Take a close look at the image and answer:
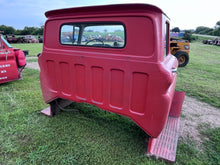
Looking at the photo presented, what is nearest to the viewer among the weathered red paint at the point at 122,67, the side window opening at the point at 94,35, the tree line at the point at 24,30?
the weathered red paint at the point at 122,67

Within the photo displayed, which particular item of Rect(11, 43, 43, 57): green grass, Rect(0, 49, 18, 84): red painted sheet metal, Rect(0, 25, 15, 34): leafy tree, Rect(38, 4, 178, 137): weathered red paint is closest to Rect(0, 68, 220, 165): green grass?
Rect(38, 4, 178, 137): weathered red paint

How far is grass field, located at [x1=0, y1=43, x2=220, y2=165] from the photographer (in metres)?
2.04

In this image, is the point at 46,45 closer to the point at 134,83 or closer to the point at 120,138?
the point at 134,83

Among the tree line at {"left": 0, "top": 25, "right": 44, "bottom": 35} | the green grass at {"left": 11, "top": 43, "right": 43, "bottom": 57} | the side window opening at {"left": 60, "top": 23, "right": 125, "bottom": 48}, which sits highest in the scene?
the tree line at {"left": 0, "top": 25, "right": 44, "bottom": 35}

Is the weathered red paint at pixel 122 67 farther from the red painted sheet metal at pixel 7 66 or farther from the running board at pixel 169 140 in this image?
the red painted sheet metal at pixel 7 66

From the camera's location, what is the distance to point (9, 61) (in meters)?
4.04

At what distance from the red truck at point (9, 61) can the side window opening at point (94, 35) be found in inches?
100

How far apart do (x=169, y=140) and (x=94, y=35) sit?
2.12 metres

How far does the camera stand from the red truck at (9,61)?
12.9 ft

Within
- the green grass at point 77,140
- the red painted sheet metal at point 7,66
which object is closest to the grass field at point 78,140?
the green grass at point 77,140

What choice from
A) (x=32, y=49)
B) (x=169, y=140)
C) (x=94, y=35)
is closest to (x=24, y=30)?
(x=32, y=49)

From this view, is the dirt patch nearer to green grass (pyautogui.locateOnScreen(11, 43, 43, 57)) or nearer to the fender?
the fender

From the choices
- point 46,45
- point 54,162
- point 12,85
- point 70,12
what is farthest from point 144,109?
point 12,85

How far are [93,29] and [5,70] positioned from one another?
122 inches
